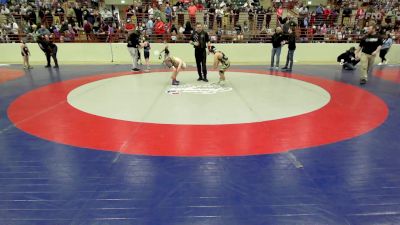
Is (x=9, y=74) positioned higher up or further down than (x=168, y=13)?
further down

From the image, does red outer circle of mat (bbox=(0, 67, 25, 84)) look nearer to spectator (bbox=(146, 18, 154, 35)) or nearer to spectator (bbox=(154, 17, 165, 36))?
spectator (bbox=(146, 18, 154, 35))

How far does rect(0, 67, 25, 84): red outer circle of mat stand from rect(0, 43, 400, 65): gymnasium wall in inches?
151

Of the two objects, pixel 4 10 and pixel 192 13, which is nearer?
pixel 192 13

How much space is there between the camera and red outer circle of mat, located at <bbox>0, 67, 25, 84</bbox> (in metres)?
11.2

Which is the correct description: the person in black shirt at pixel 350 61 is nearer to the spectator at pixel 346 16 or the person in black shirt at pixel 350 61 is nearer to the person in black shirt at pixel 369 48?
the person in black shirt at pixel 369 48

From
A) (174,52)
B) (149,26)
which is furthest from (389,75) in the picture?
(149,26)

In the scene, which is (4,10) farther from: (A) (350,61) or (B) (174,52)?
(A) (350,61)

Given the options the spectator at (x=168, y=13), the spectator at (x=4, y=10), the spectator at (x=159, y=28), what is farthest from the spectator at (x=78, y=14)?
the spectator at (x=168, y=13)

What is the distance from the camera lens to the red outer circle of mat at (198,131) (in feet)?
16.1

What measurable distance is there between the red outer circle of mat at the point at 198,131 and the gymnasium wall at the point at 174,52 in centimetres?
999

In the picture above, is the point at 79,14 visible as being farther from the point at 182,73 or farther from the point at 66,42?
the point at 182,73

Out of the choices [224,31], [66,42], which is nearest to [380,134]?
[224,31]

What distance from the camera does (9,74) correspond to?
12172 millimetres

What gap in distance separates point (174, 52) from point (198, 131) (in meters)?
12.0
